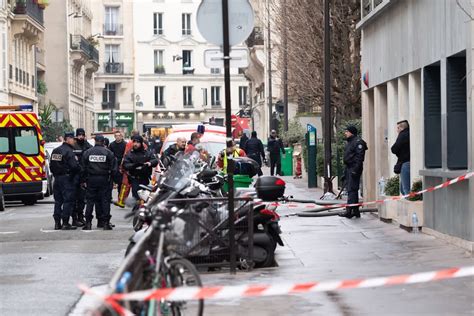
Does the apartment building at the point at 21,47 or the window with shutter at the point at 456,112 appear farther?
the apartment building at the point at 21,47

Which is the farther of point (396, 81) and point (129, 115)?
point (129, 115)

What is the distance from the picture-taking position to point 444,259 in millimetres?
15000

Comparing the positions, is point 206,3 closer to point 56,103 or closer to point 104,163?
point 104,163

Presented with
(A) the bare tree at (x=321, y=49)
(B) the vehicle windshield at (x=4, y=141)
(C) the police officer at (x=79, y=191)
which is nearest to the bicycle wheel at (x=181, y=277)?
(C) the police officer at (x=79, y=191)

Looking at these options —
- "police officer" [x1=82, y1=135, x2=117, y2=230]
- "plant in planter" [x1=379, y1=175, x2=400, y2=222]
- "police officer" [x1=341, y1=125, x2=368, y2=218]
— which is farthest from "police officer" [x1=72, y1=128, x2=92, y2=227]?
"plant in planter" [x1=379, y1=175, x2=400, y2=222]

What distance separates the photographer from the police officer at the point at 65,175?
22.4 m

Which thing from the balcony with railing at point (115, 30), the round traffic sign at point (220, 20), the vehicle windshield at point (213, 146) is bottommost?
the vehicle windshield at point (213, 146)

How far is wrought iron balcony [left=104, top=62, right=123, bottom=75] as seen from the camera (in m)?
110

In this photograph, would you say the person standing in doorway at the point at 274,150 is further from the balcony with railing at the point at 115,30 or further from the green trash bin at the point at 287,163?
the balcony with railing at the point at 115,30

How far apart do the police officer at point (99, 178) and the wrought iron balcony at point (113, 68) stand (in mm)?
88273

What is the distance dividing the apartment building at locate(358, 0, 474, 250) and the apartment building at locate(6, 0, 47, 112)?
33.4 meters

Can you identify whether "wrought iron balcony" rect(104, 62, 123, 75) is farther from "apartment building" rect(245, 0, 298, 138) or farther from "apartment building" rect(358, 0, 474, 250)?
"apartment building" rect(358, 0, 474, 250)

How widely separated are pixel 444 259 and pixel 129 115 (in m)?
96.9

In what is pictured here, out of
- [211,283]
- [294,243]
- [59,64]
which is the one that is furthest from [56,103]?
[211,283]
